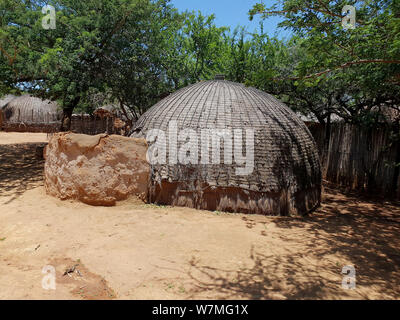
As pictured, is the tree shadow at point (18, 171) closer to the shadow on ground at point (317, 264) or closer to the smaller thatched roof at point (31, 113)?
the shadow on ground at point (317, 264)

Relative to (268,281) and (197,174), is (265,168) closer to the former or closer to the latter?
(197,174)

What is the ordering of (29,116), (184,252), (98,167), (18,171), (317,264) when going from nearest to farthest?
(317,264) → (184,252) → (98,167) → (18,171) → (29,116)

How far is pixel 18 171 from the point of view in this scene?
932 centimetres

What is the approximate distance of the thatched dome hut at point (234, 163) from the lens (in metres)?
6.34

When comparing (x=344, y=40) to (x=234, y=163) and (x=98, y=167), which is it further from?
(x=98, y=167)

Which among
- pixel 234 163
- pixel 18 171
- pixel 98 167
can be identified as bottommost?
pixel 18 171

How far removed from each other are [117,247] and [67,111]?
26.6 feet

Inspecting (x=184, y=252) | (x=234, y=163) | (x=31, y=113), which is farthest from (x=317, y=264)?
(x=31, y=113)

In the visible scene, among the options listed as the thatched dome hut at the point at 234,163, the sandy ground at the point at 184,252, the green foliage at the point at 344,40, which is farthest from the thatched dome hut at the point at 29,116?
the green foliage at the point at 344,40

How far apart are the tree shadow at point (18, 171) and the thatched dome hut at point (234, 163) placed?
3.39 metres

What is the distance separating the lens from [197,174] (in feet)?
21.0

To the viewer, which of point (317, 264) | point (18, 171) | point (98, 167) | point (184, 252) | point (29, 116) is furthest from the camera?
point (29, 116)

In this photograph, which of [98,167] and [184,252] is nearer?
[184,252]

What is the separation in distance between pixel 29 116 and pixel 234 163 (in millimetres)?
21934
